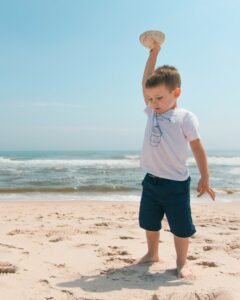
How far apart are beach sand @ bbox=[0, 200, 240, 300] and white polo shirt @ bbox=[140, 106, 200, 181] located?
823mm

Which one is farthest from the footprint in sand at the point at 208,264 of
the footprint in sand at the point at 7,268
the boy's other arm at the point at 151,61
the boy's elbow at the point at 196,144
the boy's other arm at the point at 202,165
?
the boy's other arm at the point at 151,61

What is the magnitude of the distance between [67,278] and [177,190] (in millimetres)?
1097

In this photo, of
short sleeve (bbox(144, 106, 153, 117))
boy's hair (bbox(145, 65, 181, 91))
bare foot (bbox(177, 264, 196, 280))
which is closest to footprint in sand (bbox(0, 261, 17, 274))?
bare foot (bbox(177, 264, 196, 280))

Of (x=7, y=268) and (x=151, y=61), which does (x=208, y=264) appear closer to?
(x=7, y=268)

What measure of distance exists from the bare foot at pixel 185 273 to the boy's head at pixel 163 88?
4.24 feet

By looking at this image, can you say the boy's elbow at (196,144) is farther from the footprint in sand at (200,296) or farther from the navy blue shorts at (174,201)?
the footprint in sand at (200,296)

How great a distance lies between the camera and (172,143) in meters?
3.06

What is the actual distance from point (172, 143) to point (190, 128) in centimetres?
19

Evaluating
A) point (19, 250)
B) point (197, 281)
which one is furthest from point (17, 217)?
point (197, 281)

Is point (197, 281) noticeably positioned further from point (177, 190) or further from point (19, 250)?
point (19, 250)

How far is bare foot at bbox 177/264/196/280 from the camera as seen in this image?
2.84m

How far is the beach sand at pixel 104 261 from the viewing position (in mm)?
2516

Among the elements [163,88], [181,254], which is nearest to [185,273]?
[181,254]

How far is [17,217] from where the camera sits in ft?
19.0
